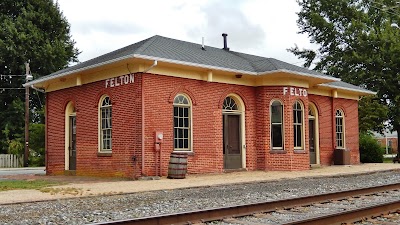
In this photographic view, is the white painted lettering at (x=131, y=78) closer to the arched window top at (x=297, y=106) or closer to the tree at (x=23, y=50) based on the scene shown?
the arched window top at (x=297, y=106)

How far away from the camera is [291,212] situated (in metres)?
9.04

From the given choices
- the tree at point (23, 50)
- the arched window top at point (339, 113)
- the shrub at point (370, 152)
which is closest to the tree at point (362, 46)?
the shrub at point (370, 152)

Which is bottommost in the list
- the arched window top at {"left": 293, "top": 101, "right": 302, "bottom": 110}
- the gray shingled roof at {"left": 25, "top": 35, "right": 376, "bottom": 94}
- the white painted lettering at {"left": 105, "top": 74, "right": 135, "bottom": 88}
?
the arched window top at {"left": 293, "top": 101, "right": 302, "bottom": 110}

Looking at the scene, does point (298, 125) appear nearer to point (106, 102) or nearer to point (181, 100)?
point (181, 100)

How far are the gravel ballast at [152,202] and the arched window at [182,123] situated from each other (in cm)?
363

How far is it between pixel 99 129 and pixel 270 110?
21.0 ft

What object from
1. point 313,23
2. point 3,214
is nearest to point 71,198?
point 3,214

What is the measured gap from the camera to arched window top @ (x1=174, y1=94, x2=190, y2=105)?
17000 millimetres

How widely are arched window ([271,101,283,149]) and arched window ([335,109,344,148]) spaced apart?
5638mm

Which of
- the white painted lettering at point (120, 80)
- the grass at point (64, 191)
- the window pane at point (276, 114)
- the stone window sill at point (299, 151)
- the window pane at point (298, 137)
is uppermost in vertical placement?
the white painted lettering at point (120, 80)

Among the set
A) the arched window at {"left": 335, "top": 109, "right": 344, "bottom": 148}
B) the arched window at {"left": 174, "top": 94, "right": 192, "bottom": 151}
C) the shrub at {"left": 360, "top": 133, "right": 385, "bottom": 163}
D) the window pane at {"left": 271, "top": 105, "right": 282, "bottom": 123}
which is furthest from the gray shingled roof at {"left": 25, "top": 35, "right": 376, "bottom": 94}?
the shrub at {"left": 360, "top": 133, "right": 385, "bottom": 163}

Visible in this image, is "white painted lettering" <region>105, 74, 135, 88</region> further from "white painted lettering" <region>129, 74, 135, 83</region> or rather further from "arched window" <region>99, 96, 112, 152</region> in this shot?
"arched window" <region>99, 96, 112, 152</region>

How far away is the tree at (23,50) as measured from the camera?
118 feet

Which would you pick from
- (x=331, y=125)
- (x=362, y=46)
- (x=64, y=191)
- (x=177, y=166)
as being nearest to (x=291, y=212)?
(x=64, y=191)
